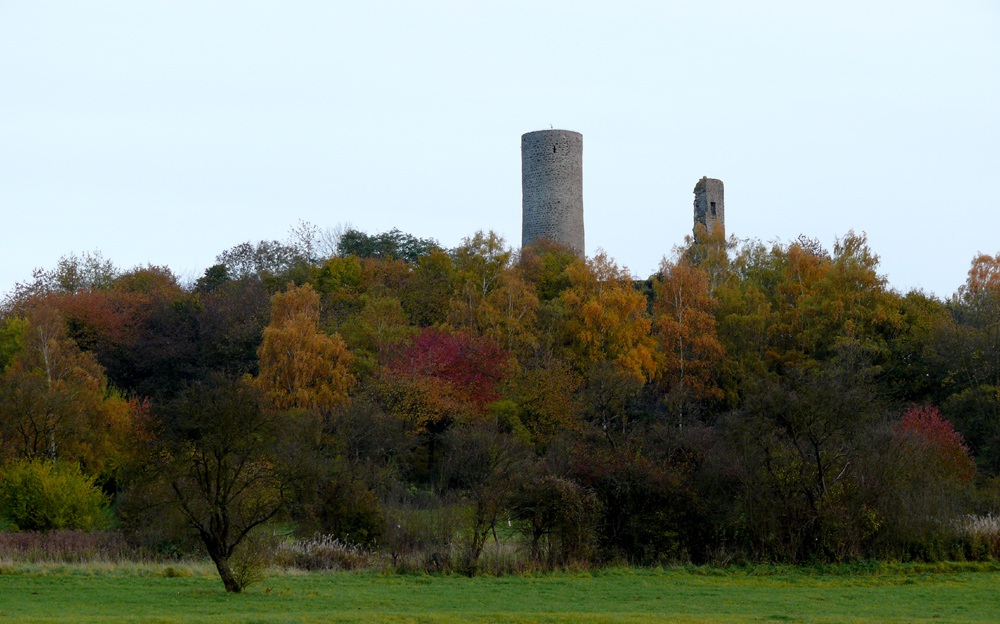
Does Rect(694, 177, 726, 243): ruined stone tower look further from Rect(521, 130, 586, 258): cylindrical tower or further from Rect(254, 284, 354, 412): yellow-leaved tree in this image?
Rect(254, 284, 354, 412): yellow-leaved tree

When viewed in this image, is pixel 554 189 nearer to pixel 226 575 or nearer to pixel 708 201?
pixel 708 201

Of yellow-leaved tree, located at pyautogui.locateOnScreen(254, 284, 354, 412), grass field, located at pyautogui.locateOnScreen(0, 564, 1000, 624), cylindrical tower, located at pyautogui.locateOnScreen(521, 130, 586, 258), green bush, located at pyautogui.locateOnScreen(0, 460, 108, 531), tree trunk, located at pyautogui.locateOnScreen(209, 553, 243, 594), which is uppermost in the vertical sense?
cylindrical tower, located at pyautogui.locateOnScreen(521, 130, 586, 258)

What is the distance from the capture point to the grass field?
47.0ft

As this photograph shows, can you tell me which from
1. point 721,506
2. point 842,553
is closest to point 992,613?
point 842,553

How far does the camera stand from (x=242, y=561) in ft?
54.9

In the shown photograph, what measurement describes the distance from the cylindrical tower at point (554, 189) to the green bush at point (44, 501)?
31036 millimetres

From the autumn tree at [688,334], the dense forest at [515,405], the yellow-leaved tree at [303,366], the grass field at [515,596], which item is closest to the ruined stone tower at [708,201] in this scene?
the dense forest at [515,405]

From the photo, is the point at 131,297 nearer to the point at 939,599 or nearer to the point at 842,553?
the point at 842,553

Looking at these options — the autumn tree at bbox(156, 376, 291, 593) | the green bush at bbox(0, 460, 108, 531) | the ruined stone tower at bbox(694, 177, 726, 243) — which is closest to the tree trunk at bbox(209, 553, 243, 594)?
the autumn tree at bbox(156, 376, 291, 593)

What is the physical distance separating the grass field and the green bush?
7.01 m

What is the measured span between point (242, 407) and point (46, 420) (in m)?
21.1

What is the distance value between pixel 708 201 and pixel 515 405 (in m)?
26.9

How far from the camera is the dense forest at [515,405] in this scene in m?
22.6

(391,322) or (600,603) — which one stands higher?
(391,322)
